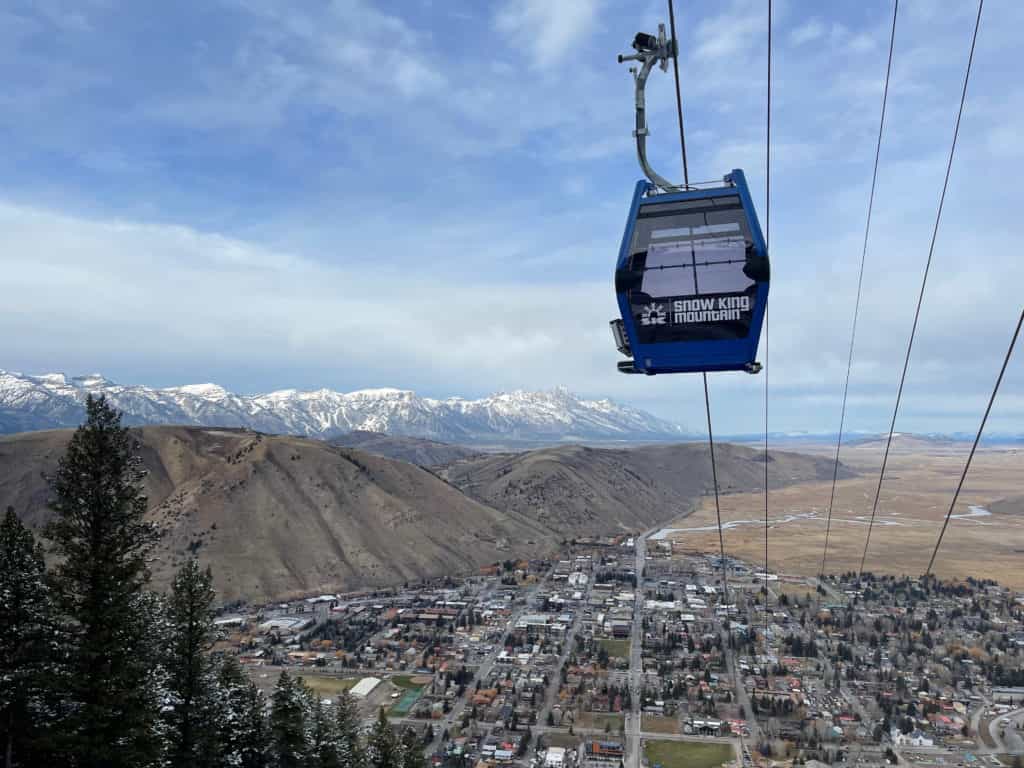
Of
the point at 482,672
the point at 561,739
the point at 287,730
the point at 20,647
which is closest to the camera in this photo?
the point at 20,647

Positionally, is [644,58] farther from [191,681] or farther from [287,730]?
[287,730]

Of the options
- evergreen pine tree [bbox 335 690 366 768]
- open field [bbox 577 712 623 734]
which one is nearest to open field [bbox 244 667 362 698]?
open field [bbox 577 712 623 734]

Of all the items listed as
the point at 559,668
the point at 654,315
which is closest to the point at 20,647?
the point at 654,315

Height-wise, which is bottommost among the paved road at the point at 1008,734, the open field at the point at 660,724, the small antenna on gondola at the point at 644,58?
the open field at the point at 660,724

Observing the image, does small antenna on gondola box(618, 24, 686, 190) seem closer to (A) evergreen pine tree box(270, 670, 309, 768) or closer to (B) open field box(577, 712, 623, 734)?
(A) evergreen pine tree box(270, 670, 309, 768)

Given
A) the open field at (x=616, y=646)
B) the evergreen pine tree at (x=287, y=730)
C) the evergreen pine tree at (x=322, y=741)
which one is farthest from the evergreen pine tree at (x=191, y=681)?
the open field at (x=616, y=646)

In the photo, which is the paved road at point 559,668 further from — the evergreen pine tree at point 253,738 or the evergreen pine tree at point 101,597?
the evergreen pine tree at point 101,597
